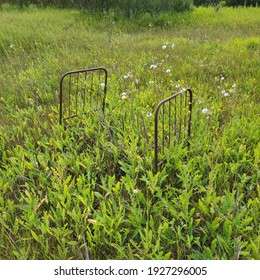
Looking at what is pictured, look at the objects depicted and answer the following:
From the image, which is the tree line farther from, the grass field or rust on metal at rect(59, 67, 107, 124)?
rust on metal at rect(59, 67, 107, 124)

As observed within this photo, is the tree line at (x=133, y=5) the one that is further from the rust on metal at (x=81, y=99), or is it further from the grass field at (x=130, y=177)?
the rust on metal at (x=81, y=99)

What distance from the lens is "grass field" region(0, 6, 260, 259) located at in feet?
6.73

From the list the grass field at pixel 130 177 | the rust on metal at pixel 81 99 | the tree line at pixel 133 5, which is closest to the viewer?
the grass field at pixel 130 177

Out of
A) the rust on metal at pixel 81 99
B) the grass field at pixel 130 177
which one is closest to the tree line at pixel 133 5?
the grass field at pixel 130 177

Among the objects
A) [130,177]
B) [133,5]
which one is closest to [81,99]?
[130,177]

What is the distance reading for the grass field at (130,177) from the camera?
205 centimetres

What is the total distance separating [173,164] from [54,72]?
3.34 m

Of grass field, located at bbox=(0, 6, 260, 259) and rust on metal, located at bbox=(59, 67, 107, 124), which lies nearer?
grass field, located at bbox=(0, 6, 260, 259)

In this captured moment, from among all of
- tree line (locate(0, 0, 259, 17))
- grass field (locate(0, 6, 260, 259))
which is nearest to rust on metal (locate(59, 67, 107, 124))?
grass field (locate(0, 6, 260, 259))

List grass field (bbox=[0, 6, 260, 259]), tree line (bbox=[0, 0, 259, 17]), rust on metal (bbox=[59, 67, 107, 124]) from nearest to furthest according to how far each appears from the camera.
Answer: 1. grass field (bbox=[0, 6, 260, 259])
2. rust on metal (bbox=[59, 67, 107, 124])
3. tree line (bbox=[0, 0, 259, 17])

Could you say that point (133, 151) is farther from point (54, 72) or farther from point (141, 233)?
point (54, 72)

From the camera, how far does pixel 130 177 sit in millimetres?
2637

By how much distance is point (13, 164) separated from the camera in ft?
9.30

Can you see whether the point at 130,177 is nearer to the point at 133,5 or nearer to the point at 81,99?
the point at 81,99
